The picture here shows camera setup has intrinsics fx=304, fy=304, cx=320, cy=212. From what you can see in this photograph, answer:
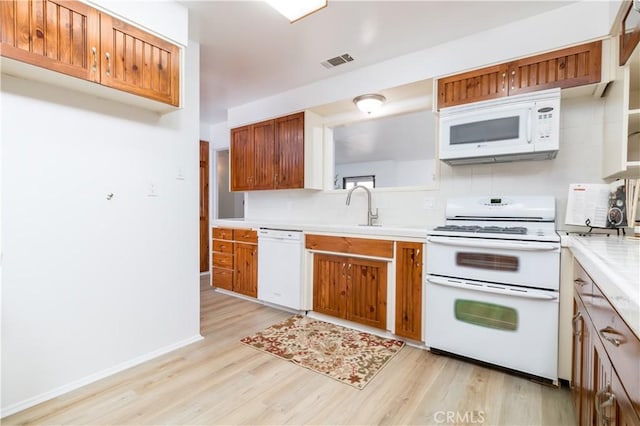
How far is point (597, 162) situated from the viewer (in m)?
2.21

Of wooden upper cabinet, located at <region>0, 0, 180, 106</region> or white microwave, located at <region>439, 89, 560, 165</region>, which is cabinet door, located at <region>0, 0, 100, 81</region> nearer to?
wooden upper cabinet, located at <region>0, 0, 180, 106</region>

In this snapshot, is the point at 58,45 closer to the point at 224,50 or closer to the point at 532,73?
the point at 224,50

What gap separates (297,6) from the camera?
6.17ft

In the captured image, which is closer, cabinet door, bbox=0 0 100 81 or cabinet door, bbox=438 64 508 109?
cabinet door, bbox=0 0 100 81

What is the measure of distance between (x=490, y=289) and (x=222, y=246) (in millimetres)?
3042

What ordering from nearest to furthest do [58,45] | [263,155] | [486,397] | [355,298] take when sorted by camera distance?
1. [58,45]
2. [486,397]
3. [355,298]
4. [263,155]

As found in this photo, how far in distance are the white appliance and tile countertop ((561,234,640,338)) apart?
557mm

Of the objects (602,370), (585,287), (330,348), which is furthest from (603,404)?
(330,348)

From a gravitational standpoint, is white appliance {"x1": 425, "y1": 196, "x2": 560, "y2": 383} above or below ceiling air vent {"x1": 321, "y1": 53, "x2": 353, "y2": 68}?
below

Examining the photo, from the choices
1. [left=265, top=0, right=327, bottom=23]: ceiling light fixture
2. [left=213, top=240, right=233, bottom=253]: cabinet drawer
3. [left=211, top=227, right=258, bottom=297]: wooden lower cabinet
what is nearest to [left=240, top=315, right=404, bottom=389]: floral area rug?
[left=211, top=227, right=258, bottom=297]: wooden lower cabinet

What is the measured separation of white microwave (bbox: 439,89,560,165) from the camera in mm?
2109

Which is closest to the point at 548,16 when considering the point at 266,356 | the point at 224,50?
the point at 224,50

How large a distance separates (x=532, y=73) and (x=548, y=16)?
1.29 feet

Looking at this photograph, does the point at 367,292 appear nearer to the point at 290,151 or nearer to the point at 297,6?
the point at 290,151
